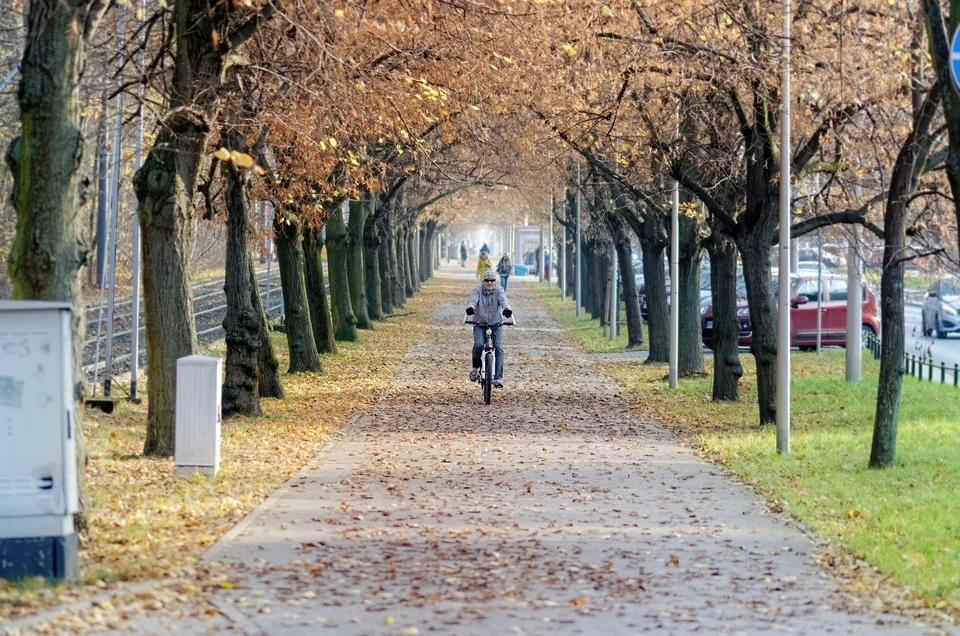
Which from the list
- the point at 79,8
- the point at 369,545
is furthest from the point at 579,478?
the point at 79,8

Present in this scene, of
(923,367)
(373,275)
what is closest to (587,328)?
(373,275)

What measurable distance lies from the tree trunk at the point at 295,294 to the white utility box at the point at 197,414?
10508 mm

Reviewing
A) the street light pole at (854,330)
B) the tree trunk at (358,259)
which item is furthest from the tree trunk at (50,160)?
the tree trunk at (358,259)

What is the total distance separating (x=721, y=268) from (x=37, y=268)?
14372 mm

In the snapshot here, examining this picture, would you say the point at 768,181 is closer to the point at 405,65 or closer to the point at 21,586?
the point at 405,65

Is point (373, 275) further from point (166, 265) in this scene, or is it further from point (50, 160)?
point (50, 160)

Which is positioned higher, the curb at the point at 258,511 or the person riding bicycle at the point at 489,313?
the person riding bicycle at the point at 489,313

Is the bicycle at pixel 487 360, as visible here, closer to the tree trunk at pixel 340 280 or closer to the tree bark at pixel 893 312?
the tree bark at pixel 893 312

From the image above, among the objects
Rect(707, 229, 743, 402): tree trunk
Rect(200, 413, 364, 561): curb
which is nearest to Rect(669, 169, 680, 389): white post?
Rect(707, 229, 743, 402): tree trunk

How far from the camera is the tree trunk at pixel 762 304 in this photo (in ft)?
57.7

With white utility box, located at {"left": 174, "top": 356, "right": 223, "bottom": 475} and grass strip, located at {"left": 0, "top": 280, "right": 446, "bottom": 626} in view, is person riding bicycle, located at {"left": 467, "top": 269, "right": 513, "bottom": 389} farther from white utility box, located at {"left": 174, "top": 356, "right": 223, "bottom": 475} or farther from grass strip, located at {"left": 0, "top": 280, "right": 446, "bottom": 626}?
white utility box, located at {"left": 174, "top": 356, "right": 223, "bottom": 475}

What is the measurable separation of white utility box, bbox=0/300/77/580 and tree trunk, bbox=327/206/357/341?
80.1ft

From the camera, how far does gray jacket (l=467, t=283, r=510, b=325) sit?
20625mm

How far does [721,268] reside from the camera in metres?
21.4
